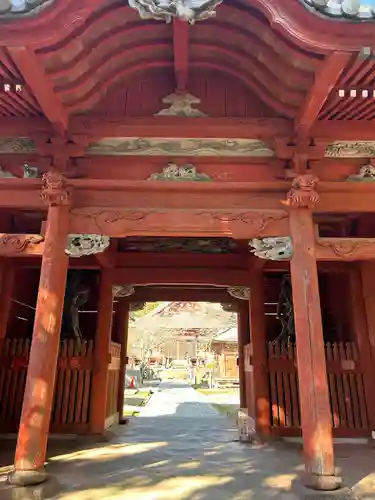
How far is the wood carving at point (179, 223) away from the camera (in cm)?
491

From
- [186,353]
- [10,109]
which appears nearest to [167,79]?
[10,109]

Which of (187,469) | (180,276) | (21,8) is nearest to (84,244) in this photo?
(21,8)

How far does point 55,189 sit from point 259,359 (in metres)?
5.02

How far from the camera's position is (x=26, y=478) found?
3.88m

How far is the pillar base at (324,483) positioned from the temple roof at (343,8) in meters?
4.53

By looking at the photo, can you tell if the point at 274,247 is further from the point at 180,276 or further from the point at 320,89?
the point at 180,276

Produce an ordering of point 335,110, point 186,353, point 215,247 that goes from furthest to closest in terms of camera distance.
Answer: point 186,353 → point 215,247 → point 335,110

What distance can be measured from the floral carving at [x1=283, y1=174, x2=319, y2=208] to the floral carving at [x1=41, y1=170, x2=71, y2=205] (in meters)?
2.85

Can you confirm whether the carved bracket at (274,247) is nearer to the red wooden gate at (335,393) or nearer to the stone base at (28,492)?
the red wooden gate at (335,393)

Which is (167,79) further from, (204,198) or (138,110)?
(204,198)

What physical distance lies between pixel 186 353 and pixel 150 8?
33.8 metres

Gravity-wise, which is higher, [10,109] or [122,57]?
[122,57]

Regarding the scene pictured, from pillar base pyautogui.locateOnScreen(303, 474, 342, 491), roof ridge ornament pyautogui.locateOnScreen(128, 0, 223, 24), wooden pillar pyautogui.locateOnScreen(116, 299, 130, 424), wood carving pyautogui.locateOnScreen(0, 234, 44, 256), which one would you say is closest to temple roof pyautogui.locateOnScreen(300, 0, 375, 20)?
roof ridge ornament pyautogui.locateOnScreen(128, 0, 223, 24)

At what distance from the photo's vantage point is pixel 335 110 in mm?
4773
